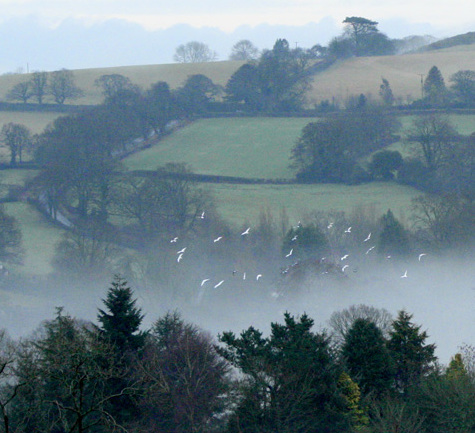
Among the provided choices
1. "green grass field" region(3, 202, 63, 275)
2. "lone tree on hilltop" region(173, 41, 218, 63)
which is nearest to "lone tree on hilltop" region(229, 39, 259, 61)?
"lone tree on hilltop" region(173, 41, 218, 63)

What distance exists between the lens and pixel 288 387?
1908 cm

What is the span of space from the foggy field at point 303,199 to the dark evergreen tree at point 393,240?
2.88m

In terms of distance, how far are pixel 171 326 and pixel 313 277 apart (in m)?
20.6

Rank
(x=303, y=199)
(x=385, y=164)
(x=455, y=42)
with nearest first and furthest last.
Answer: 1. (x=303, y=199)
2. (x=385, y=164)
3. (x=455, y=42)

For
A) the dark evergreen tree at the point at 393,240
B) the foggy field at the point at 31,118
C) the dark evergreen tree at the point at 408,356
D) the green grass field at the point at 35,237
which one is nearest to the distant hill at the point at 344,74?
the foggy field at the point at 31,118

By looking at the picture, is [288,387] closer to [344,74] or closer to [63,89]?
[63,89]

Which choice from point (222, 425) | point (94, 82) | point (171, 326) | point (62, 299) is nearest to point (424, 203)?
point (62, 299)

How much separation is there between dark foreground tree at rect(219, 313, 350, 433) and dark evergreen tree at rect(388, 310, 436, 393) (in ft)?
6.96

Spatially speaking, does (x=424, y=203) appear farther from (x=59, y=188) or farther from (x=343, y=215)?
(x=59, y=188)

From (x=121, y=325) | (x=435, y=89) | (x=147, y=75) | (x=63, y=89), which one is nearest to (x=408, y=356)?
(x=121, y=325)

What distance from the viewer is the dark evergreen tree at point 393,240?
46656mm

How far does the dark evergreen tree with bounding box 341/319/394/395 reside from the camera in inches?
816

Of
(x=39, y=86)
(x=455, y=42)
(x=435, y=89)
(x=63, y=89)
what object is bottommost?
(x=435, y=89)

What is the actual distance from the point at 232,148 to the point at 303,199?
1340cm
